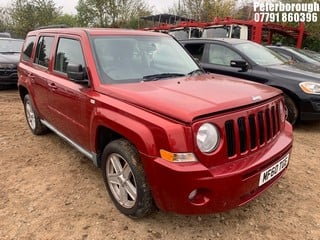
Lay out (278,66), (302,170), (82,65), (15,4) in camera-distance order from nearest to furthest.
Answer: (82,65) → (302,170) → (278,66) → (15,4)

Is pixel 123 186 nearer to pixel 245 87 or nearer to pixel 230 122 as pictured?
pixel 230 122

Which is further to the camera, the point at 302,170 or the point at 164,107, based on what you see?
the point at 302,170

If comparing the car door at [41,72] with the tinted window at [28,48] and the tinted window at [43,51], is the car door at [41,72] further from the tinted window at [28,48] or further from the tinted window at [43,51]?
the tinted window at [28,48]

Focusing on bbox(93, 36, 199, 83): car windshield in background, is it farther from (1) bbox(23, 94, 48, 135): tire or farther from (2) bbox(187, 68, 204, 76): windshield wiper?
(1) bbox(23, 94, 48, 135): tire

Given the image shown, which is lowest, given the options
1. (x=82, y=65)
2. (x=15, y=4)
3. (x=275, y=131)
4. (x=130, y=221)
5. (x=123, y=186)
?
(x=130, y=221)

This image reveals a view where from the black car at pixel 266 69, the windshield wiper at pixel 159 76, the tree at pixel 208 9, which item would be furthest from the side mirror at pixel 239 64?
the tree at pixel 208 9

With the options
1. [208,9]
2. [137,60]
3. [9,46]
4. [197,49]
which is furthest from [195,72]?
[208,9]

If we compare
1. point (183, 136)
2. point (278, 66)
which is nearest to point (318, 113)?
point (278, 66)

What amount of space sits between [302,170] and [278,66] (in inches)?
106

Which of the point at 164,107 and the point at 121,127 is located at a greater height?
the point at 164,107

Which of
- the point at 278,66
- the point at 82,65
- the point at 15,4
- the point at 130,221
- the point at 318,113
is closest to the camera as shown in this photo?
the point at 130,221

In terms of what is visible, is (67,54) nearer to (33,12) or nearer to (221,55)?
(221,55)

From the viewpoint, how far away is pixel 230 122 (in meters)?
2.57

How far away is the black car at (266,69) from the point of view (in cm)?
549
